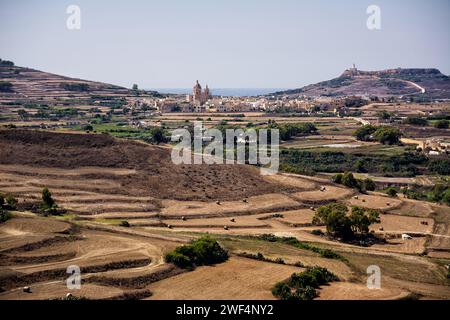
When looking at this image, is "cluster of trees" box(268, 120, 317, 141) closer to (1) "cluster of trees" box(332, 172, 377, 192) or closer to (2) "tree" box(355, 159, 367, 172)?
(2) "tree" box(355, 159, 367, 172)

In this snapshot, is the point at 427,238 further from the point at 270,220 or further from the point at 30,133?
the point at 30,133

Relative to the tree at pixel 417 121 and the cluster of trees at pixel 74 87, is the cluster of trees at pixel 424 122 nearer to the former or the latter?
the tree at pixel 417 121

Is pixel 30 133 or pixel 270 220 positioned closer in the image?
pixel 270 220

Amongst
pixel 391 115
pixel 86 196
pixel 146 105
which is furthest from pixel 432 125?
pixel 86 196

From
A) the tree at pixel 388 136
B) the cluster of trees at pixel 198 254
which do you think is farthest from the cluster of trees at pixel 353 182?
the cluster of trees at pixel 198 254

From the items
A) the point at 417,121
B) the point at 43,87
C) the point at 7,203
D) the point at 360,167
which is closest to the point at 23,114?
the point at 43,87

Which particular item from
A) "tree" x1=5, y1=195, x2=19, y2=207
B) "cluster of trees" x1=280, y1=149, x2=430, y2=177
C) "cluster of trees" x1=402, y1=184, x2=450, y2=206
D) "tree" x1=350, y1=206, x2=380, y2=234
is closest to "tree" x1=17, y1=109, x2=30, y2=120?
"cluster of trees" x1=280, y1=149, x2=430, y2=177
